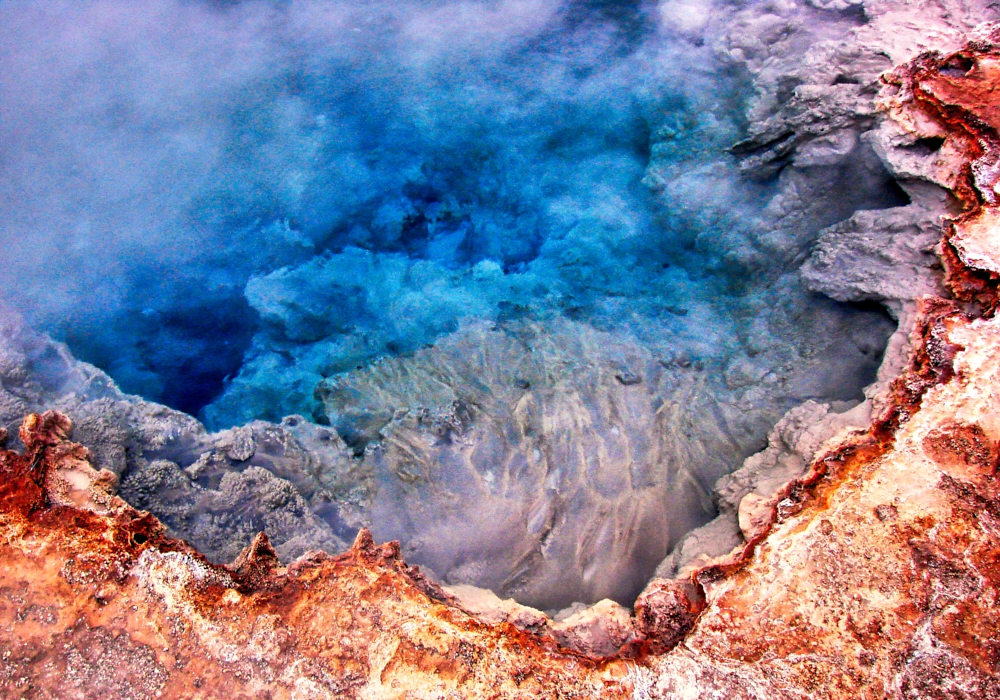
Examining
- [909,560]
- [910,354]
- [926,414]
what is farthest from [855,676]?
[910,354]

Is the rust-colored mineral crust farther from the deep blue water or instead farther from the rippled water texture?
the deep blue water

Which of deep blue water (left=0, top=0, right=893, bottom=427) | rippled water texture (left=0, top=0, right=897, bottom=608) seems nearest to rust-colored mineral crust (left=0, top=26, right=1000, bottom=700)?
rippled water texture (left=0, top=0, right=897, bottom=608)

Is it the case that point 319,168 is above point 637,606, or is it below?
above

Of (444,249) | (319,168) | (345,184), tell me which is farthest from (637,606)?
(319,168)

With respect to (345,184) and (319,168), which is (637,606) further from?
(319,168)

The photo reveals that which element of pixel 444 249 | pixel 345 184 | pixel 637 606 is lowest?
pixel 637 606

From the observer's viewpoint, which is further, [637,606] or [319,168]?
[319,168]

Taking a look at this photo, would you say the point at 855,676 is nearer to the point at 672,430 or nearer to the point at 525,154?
the point at 672,430
